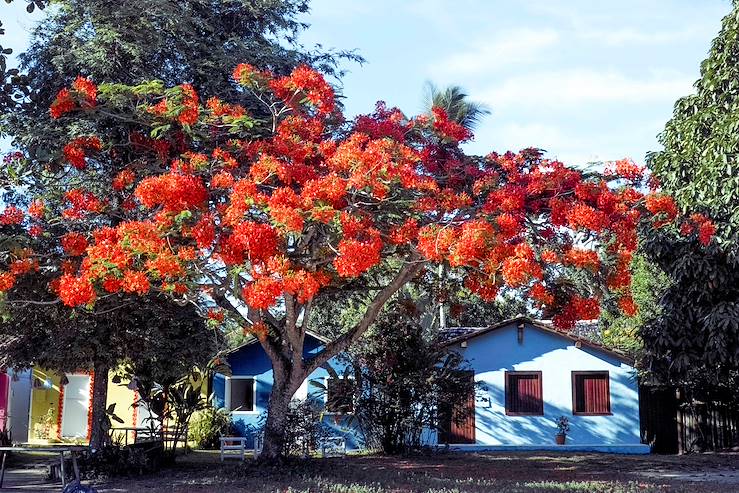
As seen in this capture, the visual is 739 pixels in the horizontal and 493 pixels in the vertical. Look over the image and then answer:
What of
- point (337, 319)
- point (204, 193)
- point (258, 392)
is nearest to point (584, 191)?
point (204, 193)

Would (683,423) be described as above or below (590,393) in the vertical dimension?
below

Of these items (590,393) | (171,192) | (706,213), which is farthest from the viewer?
(590,393)

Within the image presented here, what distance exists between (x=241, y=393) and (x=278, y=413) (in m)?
9.69

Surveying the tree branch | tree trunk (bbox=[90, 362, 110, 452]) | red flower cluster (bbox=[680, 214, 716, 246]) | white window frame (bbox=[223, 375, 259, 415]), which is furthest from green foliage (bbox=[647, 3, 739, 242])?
white window frame (bbox=[223, 375, 259, 415])

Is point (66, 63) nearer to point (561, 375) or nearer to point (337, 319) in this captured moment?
point (561, 375)

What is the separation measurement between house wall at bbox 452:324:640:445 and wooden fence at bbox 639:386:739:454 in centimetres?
38

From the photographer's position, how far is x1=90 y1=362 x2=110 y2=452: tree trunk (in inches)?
586

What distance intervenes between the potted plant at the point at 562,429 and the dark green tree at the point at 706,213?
6.93m

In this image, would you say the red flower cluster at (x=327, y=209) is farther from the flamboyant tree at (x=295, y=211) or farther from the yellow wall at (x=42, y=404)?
the yellow wall at (x=42, y=404)

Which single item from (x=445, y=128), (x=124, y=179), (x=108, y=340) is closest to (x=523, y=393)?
(x=445, y=128)

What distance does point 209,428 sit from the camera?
2203cm

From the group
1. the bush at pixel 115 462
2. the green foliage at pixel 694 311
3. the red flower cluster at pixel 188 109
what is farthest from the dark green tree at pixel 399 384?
the red flower cluster at pixel 188 109

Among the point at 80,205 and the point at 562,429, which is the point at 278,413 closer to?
the point at 80,205

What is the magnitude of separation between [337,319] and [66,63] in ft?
62.8
